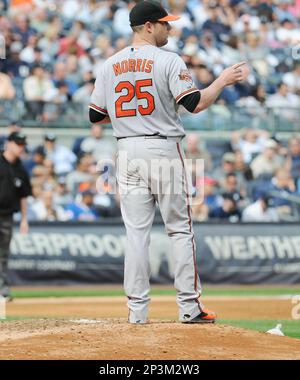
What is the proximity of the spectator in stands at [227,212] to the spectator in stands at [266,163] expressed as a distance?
57.8 inches

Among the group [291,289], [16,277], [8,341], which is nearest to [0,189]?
[16,277]

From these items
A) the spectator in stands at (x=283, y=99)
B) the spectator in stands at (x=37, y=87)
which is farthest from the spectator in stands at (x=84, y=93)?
the spectator in stands at (x=283, y=99)

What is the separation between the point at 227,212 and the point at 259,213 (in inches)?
24.8

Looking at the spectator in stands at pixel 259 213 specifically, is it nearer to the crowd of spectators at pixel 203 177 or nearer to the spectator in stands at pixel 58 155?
the crowd of spectators at pixel 203 177

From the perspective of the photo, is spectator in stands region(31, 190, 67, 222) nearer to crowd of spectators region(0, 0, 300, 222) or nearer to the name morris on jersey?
crowd of spectators region(0, 0, 300, 222)

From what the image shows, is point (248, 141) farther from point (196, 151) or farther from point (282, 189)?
point (282, 189)

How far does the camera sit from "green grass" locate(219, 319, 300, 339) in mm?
8795

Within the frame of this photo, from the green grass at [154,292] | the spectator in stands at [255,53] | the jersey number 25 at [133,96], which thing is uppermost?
the spectator in stands at [255,53]

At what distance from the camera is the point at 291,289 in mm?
15578

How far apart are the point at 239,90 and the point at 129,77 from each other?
14.1m

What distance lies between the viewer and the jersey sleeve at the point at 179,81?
6996 millimetres

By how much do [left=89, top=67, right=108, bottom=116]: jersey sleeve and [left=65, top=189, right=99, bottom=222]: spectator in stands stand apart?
9.69 meters
